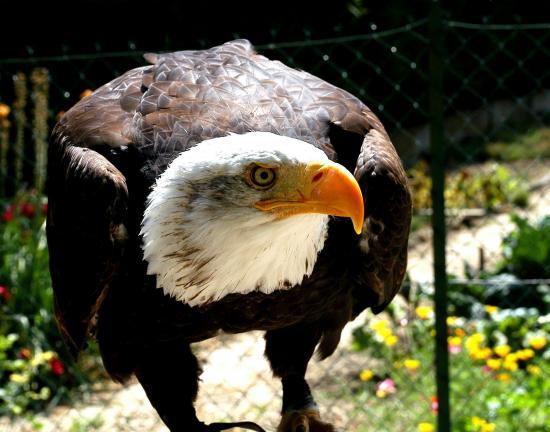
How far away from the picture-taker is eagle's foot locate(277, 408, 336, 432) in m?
3.64

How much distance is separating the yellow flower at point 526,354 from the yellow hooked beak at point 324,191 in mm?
2853

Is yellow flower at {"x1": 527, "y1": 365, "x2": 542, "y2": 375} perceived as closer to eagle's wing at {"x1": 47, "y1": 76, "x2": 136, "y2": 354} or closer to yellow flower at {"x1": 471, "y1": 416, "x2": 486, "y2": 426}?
yellow flower at {"x1": 471, "y1": 416, "x2": 486, "y2": 426}

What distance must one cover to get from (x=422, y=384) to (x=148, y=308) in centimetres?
266

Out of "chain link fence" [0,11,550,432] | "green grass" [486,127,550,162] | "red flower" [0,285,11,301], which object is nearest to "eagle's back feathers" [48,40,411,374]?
"chain link fence" [0,11,550,432]

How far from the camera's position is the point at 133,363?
11.4ft

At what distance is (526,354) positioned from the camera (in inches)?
206

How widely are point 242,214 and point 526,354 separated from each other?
2987 millimetres

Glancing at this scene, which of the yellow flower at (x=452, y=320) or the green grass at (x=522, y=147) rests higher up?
the yellow flower at (x=452, y=320)

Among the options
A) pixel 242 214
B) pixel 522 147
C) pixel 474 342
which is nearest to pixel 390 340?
pixel 474 342

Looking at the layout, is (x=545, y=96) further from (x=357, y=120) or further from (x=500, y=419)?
(x=357, y=120)

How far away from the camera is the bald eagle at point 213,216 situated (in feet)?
9.23

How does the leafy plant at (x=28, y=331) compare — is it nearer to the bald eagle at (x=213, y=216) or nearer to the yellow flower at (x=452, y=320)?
the bald eagle at (x=213, y=216)

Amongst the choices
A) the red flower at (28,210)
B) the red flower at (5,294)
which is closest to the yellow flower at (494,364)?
the red flower at (5,294)

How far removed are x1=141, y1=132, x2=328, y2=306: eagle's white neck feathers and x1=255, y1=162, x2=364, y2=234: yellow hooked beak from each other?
5cm
